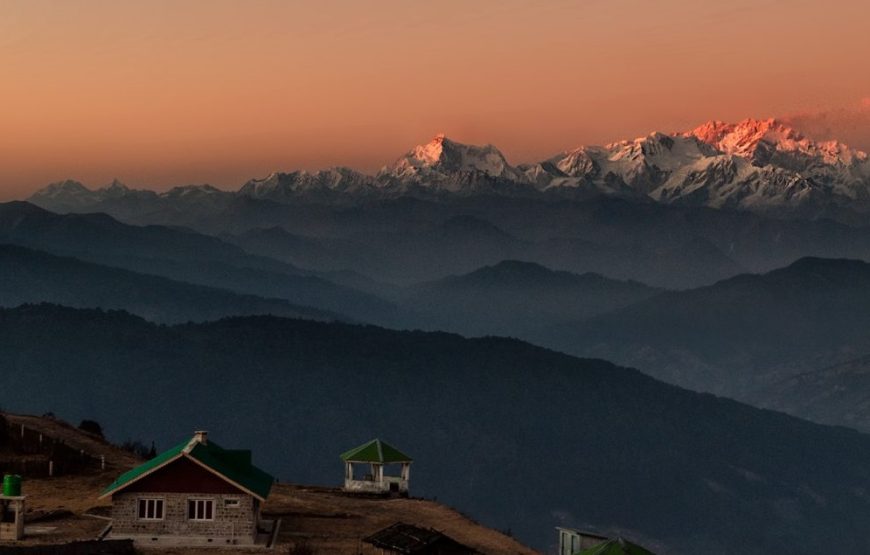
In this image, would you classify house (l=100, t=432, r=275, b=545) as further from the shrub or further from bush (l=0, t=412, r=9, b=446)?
bush (l=0, t=412, r=9, b=446)

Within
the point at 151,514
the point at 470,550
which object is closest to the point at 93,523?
the point at 151,514

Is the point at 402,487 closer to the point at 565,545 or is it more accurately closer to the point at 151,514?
the point at 565,545

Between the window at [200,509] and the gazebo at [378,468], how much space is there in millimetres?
34058

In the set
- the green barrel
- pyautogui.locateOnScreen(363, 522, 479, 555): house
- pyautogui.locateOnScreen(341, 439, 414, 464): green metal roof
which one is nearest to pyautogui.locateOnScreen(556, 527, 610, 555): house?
pyautogui.locateOnScreen(363, 522, 479, 555): house

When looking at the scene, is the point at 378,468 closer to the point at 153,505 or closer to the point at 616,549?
the point at 153,505

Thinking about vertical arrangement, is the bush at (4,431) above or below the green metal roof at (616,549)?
above

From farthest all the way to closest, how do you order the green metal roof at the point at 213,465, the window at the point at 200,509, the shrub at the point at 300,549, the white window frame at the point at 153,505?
the window at the point at 200,509 < the white window frame at the point at 153,505 < the green metal roof at the point at 213,465 < the shrub at the point at 300,549

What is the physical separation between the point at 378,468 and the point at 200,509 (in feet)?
122

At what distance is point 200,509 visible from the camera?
3364 inches

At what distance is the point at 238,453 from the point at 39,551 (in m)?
16.8

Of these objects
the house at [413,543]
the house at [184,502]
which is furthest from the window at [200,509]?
the house at [413,543]

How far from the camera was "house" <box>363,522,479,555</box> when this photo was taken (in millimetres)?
80188

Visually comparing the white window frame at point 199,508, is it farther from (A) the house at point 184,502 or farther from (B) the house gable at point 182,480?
(B) the house gable at point 182,480

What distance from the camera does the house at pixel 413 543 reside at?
263 ft
